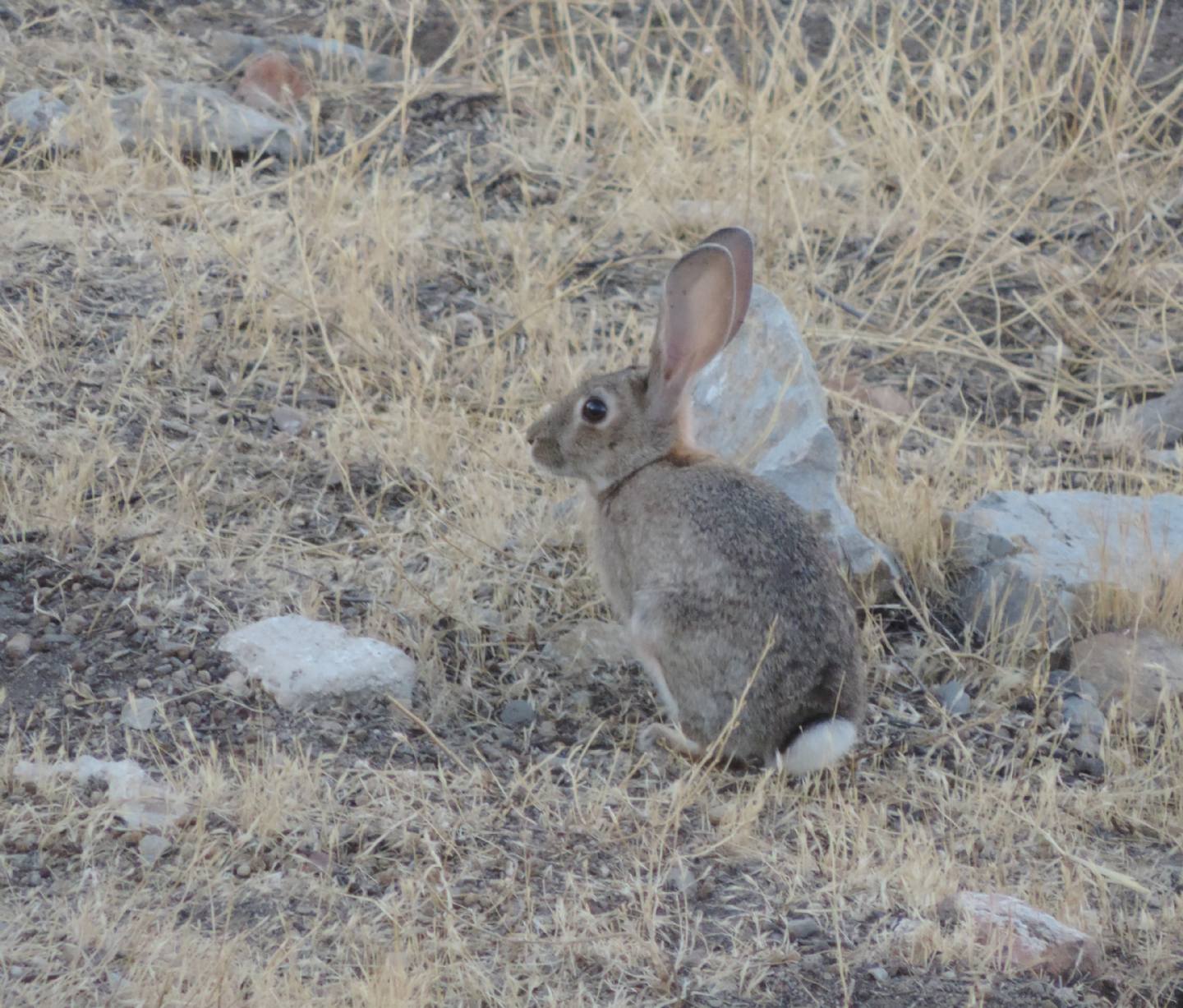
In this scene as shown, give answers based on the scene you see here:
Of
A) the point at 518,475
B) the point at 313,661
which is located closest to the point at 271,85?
the point at 518,475

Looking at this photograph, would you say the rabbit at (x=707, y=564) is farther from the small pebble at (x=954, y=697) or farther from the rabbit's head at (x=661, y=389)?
the small pebble at (x=954, y=697)

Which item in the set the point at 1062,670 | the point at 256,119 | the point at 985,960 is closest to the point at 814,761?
the point at 985,960

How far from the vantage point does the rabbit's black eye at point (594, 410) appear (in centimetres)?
423

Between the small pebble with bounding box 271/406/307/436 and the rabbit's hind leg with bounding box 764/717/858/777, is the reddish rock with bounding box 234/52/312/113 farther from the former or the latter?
the rabbit's hind leg with bounding box 764/717/858/777

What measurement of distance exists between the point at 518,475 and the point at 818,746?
1586 mm

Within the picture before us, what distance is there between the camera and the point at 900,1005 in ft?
9.84

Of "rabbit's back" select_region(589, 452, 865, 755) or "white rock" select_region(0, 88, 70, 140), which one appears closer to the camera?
"rabbit's back" select_region(589, 452, 865, 755)

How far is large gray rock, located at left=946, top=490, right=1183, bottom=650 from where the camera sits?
14.4 ft

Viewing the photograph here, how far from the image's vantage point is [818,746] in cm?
369

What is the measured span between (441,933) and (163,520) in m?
1.79

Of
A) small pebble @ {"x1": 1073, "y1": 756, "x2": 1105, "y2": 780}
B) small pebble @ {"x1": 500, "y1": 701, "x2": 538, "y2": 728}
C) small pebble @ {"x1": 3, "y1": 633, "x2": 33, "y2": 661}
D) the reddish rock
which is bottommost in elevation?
small pebble @ {"x1": 500, "y1": 701, "x2": 538, "y2": 728}

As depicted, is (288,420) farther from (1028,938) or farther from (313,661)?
(1028,938)

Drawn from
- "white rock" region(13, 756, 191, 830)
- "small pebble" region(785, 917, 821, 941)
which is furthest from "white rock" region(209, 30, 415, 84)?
"small pebble" region(785, 917, 821, 941)

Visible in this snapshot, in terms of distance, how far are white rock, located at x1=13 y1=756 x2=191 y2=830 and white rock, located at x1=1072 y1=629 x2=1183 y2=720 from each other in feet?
7.31
